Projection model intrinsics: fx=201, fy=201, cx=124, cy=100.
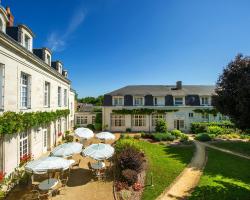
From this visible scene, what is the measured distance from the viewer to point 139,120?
37031mm

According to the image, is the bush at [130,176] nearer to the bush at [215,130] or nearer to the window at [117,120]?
the bush at [215,130]

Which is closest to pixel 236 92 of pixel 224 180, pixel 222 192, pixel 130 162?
pixel 224 180

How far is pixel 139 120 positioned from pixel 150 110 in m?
2.74

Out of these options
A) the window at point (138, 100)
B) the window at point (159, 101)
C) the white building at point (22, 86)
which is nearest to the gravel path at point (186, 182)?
the white building at point (22, 86)

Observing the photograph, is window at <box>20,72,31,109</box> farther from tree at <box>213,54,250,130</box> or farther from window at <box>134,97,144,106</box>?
window at <box>134,97,144,106</box>

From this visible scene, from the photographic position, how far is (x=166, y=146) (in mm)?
24844

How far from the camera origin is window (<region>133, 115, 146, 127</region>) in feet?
121

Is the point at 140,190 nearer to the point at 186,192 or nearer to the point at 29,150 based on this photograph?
the point at 186,192

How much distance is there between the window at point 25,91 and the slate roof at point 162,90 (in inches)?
872

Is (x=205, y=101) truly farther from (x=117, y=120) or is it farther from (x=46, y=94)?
(x=46, y=94)

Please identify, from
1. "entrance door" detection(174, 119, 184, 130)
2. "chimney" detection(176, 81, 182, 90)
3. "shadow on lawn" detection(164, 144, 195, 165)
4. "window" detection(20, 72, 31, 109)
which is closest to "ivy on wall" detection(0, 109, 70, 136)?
"window" detection(20, 72, 31, 109)

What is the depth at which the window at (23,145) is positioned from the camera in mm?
14655

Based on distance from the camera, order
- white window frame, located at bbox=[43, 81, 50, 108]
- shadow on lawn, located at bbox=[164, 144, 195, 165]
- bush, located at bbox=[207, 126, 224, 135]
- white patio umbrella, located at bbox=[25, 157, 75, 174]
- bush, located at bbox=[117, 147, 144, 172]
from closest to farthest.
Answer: white patio umbrella, located at bbox=[25, 157, 75, 174], bush, located at bbox=[117, 147, 144, 172], shadow on lawn, located at bbox=[164, 144, 195, 165], white window frame, located at bbox=[43, 81, 50, 108], bush, located at bbox=[207, 126, 224, 135]

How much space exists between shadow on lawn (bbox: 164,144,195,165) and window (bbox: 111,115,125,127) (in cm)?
1414
